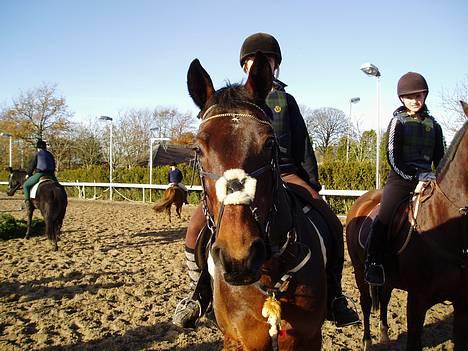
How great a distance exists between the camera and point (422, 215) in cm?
464

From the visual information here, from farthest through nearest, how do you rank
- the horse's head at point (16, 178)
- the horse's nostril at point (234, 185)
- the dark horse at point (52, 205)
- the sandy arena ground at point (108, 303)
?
the horse's head at point (16, 178) < the dark horse at point (52, 205) < the sandy arena ground at point (108, 303) < the horse's nostril at point (234, 185)

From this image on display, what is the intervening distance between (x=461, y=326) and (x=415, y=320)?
1.57 ft

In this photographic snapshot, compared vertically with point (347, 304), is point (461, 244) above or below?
above

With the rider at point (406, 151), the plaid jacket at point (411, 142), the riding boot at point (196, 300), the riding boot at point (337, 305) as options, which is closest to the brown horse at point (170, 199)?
the rider at point (406, 151)

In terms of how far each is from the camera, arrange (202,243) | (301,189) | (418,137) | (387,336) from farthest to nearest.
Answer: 1. (387,336)
2. (418,137)
3. (301,189)
4. (202,243)

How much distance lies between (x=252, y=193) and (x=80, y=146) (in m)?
52.4

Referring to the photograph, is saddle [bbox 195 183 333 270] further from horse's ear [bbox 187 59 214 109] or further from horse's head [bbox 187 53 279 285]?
horse's ear [bbox 187 59 214 109]

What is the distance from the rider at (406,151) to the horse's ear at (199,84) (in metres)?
3.14

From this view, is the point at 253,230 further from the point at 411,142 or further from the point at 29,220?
the point at 29,220

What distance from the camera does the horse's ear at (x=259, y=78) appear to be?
2.43m

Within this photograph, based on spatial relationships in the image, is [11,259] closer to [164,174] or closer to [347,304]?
[347,304]

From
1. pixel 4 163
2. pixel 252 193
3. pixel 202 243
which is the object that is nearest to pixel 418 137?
pixel 202 243

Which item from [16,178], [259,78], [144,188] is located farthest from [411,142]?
[144,188]

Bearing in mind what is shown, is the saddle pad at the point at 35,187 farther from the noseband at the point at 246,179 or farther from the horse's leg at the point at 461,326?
the horse's leg at the point at 461,326
